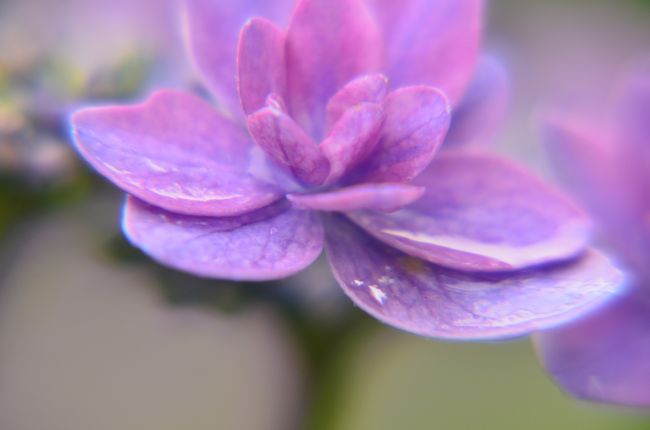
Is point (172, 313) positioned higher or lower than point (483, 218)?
lower

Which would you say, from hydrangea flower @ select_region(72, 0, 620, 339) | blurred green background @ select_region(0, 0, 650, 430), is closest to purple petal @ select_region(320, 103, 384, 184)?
hydrangea flower @ select_region(72, 0, 620, 339)

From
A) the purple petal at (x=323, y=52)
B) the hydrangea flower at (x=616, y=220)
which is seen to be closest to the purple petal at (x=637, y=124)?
the hydrangea flower at (x=616, y=220)

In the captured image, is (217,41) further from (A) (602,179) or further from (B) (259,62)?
(A) (602,179)

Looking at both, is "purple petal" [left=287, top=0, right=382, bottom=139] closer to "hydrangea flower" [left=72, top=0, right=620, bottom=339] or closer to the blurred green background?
"hydrangea flower" [left=72, top=0, right=620, bottom=339]

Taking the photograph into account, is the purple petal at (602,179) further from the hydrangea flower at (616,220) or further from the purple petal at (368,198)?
the purple petal at (368,198)

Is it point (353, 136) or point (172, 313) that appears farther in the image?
point (172, 313)

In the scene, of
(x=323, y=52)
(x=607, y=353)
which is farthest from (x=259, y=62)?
(x=607, y=353)

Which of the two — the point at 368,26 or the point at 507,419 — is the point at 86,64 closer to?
the point at 368,26
